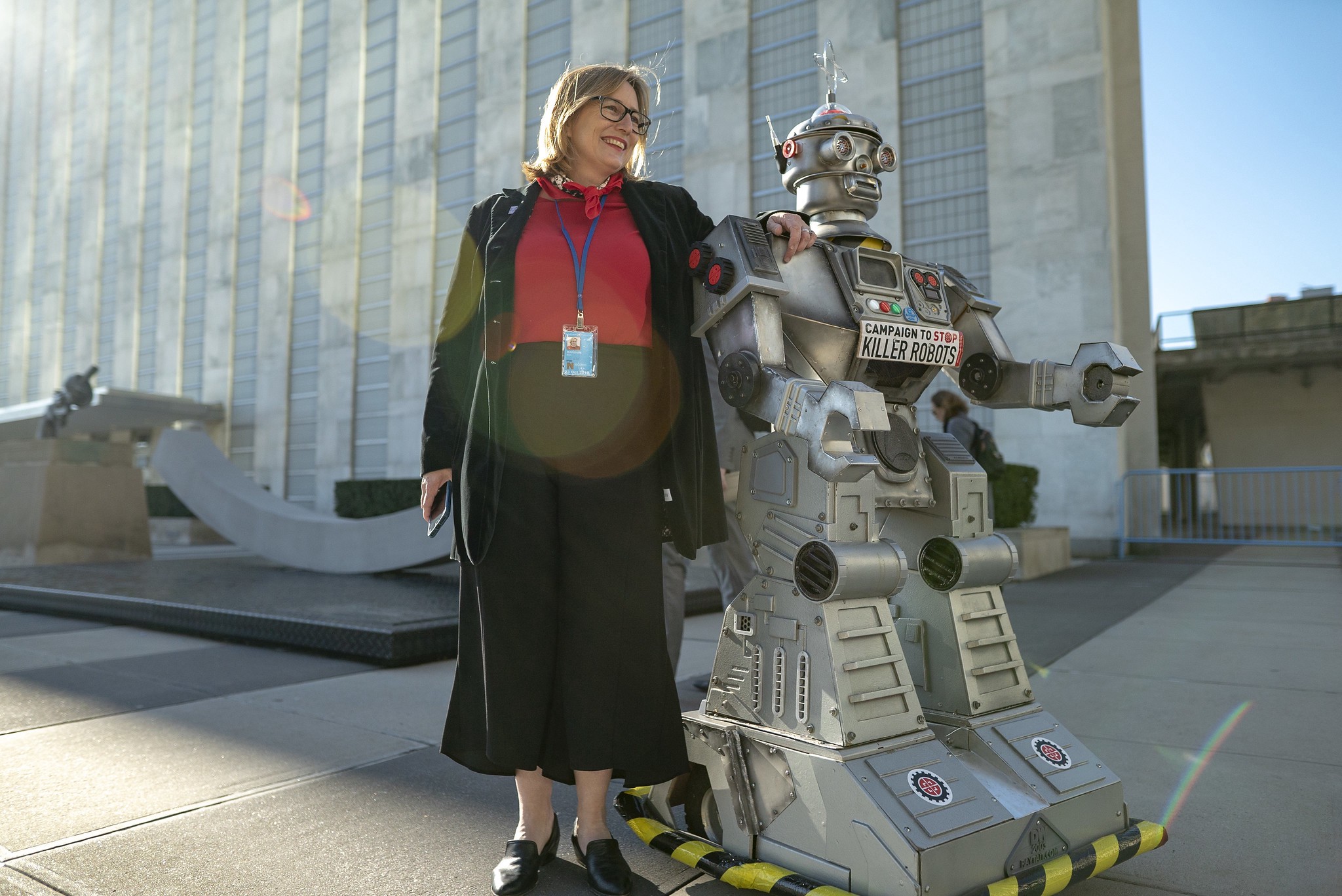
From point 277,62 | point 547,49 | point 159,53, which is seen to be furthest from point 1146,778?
point 159,53

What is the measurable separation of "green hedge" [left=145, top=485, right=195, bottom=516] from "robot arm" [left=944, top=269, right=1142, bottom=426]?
63.0ft

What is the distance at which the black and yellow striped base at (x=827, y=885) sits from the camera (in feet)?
5.46

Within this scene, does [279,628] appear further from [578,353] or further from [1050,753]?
[1050,753]

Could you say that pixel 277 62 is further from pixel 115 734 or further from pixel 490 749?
pixel 490 749

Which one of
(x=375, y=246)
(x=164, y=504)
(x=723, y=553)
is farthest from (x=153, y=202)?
(x=723, y=553)

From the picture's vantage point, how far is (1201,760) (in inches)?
110

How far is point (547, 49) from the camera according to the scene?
54.4ft

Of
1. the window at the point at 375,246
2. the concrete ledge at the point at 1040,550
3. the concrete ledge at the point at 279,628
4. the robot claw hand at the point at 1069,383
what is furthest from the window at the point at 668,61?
the robot claw hand at the point at 1069,383

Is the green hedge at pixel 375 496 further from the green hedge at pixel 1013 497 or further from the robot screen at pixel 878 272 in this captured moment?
the robot screen at pixel 878 272

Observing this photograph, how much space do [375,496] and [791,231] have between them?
15.1 meters

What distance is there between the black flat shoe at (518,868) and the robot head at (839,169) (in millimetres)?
1779

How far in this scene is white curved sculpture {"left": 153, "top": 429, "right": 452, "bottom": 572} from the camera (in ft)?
23.2

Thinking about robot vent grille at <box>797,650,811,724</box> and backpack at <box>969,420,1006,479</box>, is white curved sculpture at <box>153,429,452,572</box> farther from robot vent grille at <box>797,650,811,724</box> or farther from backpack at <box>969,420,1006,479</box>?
robot vent grille at <box>797,650,811,724</box>

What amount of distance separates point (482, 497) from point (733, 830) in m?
0.98
